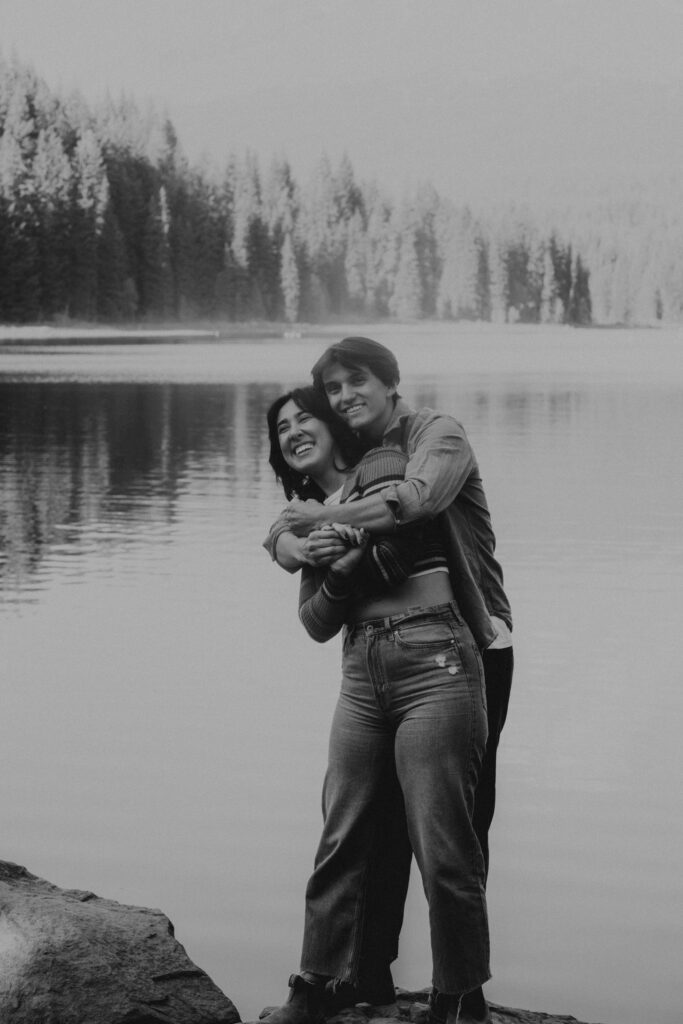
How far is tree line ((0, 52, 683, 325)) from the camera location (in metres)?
102

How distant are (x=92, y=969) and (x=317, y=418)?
4.97 feet

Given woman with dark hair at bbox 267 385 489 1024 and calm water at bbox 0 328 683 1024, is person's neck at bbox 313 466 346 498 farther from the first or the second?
calm water at bbox 0 328 683 1024

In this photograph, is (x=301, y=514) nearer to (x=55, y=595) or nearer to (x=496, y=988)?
(x=496, y=988)

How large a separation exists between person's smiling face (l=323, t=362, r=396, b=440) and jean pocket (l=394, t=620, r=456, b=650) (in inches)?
21.9

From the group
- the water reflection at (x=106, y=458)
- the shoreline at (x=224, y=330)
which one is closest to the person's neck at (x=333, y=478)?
the water reflection at (x=106, y=458)

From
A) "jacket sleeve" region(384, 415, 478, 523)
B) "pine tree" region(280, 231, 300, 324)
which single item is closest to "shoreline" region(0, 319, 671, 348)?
"pine tree" region(280, 231, 300, 324)

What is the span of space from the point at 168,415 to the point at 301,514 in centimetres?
2956

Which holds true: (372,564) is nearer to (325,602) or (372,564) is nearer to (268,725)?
(325,602)

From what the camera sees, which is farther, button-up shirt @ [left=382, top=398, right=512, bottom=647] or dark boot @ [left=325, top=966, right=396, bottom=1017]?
dark boot @ [left=325, top=966, right=396, bottom=1017]

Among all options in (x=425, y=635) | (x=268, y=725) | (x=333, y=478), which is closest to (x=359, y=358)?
(x=333, y=478)

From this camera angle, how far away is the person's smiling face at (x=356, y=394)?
4238 millimetres

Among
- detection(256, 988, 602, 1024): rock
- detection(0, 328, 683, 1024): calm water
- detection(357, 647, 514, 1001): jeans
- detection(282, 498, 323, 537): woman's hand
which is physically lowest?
detection(0, 328, 683, 1024): calm water

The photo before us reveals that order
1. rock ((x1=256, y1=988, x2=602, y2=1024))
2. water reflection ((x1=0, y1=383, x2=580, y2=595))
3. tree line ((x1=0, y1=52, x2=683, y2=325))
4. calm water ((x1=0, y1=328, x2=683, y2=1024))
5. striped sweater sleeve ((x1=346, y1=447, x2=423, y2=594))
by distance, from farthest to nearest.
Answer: tree line ((x1=0, y1=52, x2=683, y2=325)), water reflection ((x1=0, y1=383, x2=580, y2=595)), calm water ((x1=0, y1=328, x2=683, y2=1024)), rock ((x1=256, y1=988, x2=602, y2=1024)), striped sweater sleeve ((x1=346, y1=447, x2=423, y2=594))

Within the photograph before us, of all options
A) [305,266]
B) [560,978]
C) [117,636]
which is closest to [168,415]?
[117,636]
